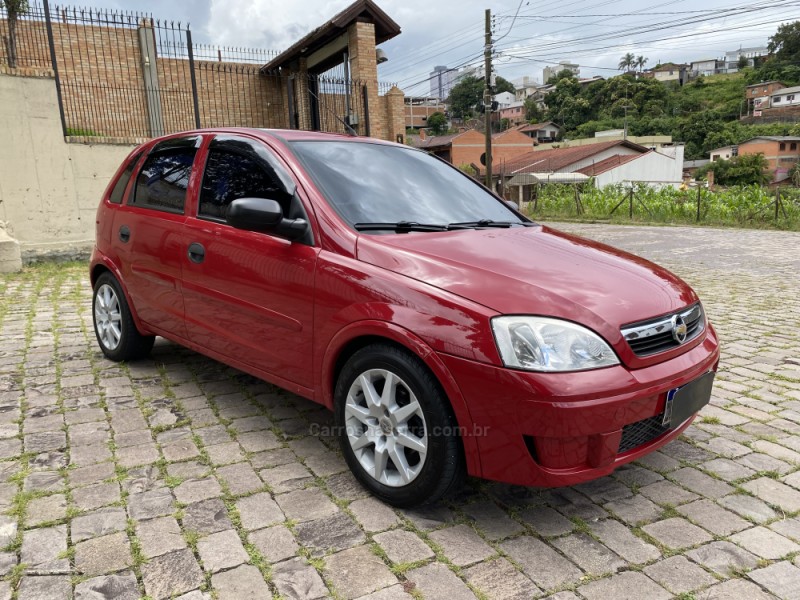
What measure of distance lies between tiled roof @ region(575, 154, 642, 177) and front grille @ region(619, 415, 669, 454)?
4983 cm

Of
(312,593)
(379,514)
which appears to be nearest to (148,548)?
(312,593)

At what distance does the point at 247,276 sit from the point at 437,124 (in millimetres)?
100703

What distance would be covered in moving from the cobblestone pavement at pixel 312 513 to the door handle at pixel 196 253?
979mm

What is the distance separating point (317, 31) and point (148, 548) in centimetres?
1550

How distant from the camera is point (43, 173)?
10070 mm

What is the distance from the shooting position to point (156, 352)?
5043 millimetres

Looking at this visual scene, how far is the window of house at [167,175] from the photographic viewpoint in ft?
12.8

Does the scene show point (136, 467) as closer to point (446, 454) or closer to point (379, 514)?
point (379, 514)

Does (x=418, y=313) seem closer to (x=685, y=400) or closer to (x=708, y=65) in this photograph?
(x=685, y=400)

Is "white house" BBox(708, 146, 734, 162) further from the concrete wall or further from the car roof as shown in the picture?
the car roof

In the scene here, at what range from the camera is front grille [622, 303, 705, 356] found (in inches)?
96.0

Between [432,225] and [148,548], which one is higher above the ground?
[432,225]

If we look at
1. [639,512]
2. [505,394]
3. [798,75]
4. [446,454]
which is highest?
[798,75]

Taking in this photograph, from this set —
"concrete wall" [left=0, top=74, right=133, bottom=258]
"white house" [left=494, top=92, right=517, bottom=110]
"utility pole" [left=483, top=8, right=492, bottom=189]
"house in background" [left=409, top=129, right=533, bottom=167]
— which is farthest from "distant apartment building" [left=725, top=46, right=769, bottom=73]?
"concrete wall" [left=0, top=74, right=133, bottom=258]
